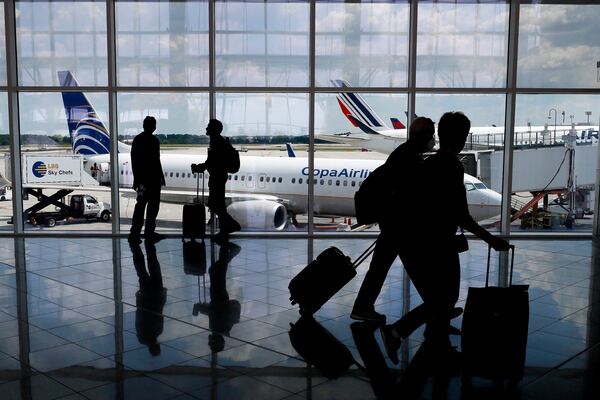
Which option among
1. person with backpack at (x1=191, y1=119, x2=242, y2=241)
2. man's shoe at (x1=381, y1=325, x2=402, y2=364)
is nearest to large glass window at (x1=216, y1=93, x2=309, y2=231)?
person with backpack at (x1=191, y1=119, x2=242, y2=241)

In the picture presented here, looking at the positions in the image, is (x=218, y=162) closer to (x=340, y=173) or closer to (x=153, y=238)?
(x=153, y=238)

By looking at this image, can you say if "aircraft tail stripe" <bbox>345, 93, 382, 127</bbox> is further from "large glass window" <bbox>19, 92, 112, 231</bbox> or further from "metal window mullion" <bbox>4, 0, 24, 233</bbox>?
"metal window mullion" <bbox>4, 0, 24, 233</bbox>

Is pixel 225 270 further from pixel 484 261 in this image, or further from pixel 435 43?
pixel 435 43

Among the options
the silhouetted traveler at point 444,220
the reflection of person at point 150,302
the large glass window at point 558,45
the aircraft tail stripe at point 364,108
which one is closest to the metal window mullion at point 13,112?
the reflection of person at point 150,302

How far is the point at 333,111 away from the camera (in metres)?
8.34

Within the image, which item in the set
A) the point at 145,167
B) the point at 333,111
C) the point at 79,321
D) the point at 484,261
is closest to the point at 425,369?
the point at 79,321

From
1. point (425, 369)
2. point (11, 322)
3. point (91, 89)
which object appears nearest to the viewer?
point (425, 369)

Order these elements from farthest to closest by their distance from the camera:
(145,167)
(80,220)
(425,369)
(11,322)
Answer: (80,220) < (145,167) < (11,322) < (425,369)

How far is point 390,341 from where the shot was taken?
3.63 metres

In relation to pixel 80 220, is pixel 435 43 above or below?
above

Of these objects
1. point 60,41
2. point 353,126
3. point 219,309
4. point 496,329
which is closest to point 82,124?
point 60,41

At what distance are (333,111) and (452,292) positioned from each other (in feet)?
17.1

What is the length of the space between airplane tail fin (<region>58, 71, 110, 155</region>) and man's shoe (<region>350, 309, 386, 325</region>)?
17.1 feet

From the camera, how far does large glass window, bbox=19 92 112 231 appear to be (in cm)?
825
